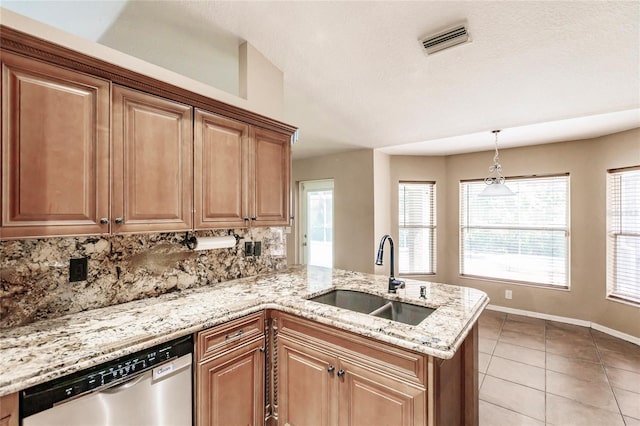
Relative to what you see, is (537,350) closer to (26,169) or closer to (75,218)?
(75,218)

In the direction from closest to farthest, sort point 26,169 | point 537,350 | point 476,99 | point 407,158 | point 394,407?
point 26,169 → point 394,407 → point 476,99 → point 537,350 → point 407,158

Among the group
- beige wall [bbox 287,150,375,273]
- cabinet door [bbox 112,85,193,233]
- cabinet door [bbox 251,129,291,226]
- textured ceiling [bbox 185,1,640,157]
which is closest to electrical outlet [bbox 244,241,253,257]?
cabinet door [bbox 251,129,291,226]

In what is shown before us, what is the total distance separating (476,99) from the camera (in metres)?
2.81

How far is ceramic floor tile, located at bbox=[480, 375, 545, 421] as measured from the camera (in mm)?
2285

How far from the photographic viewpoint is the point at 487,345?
3.37 m

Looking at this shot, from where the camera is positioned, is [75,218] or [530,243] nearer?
[75,218]

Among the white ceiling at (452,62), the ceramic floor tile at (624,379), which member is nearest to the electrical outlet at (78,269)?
the white ceiling at (452,62)

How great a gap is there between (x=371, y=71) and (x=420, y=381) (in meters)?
2.41

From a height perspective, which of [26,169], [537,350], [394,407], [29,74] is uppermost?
[29,74]

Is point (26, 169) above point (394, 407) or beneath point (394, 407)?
above

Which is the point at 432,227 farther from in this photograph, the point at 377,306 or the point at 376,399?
the point at 376,399

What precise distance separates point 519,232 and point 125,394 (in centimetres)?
508

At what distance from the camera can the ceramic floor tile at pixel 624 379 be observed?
2553 millimetres

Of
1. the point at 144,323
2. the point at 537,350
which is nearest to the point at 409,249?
the point at 537,350
